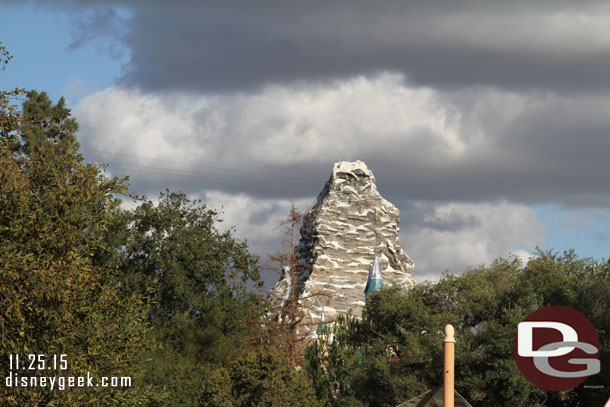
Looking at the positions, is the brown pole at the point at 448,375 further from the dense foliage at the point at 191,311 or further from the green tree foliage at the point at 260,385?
the green tree foliage at the point at 260,385

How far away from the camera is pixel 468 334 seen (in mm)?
33406

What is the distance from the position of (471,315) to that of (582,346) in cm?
567

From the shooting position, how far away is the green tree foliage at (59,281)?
13.6 metres

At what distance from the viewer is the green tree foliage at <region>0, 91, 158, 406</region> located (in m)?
13.6

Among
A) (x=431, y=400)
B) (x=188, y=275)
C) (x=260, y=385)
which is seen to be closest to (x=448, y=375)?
(x=431, y=400)

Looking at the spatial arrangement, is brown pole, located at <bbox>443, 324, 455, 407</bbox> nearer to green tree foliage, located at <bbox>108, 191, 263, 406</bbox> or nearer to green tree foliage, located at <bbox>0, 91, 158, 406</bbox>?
green tree foliage, located at <bbox>0, 91, 158, 406</bbox>

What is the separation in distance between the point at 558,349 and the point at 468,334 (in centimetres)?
767

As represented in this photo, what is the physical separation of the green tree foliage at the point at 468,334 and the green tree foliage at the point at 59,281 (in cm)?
1768

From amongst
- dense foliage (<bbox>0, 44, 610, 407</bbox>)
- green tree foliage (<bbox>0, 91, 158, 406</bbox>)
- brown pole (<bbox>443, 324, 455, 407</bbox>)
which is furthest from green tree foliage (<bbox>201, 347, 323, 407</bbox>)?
brown pole (<bbox>443, 324, 455, 407</bbox>)

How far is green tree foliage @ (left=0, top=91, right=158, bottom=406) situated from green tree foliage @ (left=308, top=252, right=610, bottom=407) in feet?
58.0

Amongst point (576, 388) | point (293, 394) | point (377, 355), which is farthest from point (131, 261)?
point (576, 388)

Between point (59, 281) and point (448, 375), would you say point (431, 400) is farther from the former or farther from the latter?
point (59, 281)

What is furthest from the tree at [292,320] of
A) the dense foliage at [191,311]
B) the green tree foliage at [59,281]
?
the green tree foliage at [59,281]

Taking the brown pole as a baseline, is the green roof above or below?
below
